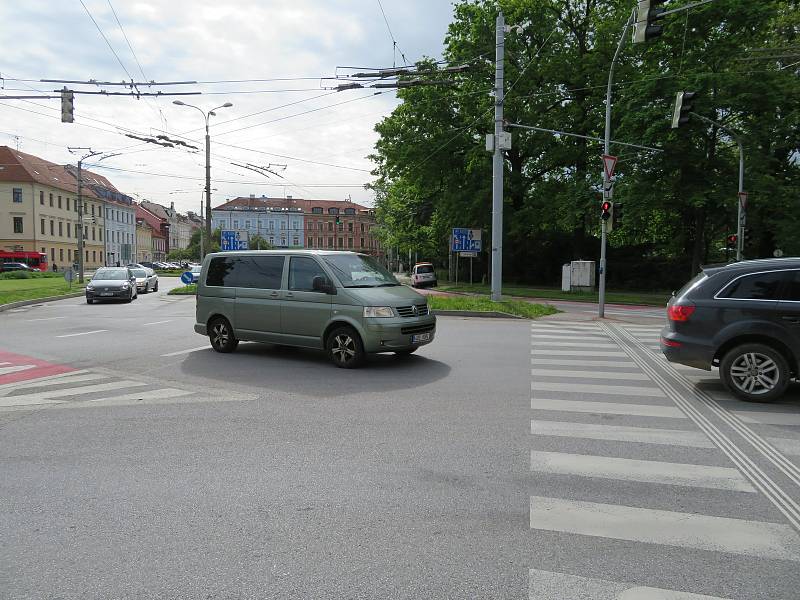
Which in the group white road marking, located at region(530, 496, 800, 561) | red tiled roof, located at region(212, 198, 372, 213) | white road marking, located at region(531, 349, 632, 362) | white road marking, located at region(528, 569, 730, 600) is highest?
red tiled roof, located at region(212, 198, 372, 213)

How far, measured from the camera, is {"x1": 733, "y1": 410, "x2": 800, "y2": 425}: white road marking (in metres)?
6.30

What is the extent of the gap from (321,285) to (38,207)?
77375mm

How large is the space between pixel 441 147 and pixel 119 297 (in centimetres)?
1925

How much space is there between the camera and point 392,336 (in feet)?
30.2

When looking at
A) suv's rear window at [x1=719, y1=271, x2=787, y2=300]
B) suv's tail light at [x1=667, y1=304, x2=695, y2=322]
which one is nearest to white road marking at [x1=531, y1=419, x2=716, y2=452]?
suv's tail light at [x1=667, y1=304, x2=695, y2=322]

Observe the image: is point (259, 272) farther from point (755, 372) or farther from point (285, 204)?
point (285, 204)

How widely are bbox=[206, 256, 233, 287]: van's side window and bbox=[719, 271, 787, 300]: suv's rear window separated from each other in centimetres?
800

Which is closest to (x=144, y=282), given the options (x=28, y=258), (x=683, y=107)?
(x=683, y=107)

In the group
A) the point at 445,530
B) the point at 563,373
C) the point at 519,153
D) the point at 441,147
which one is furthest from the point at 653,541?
the point at 519,153

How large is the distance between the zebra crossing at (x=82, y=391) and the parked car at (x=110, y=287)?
17898 millimetres

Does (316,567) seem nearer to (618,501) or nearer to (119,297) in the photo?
(618,501)

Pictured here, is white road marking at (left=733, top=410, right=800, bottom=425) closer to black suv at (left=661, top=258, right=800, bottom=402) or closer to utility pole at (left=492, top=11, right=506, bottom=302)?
black suv at (left=661, top=258, right=800, bottom=402)

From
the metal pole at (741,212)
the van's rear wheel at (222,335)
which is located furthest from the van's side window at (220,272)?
the metal pole at (741,212)

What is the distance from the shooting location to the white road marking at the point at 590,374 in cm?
876
